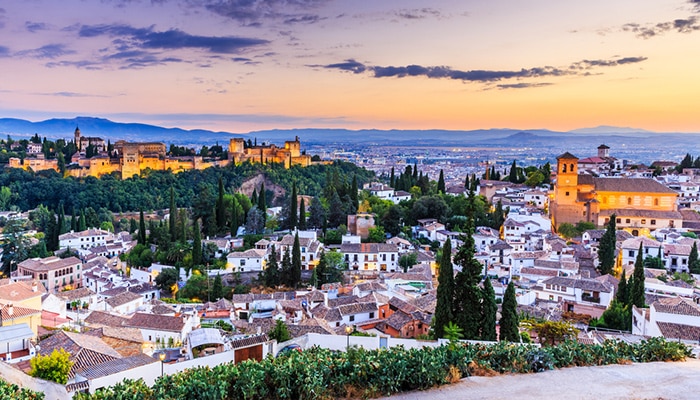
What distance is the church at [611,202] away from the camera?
32656 mm

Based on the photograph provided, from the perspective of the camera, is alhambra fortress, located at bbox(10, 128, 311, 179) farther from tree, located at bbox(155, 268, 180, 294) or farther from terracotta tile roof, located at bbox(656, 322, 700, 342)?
terracotta tile roof, located at bbox(656, 322, 700, 342)

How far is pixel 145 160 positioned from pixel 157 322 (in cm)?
4402

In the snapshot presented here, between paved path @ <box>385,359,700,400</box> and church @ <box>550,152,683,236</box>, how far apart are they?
1012 inches

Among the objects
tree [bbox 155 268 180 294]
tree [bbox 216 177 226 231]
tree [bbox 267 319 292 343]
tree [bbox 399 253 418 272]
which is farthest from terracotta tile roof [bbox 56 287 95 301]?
tree [bbox 399 253 418 272]

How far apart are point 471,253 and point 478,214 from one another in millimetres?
A: 21120

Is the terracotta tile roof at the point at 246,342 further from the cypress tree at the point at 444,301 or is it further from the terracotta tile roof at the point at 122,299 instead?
the terracotta tile roof at the point at 122,299

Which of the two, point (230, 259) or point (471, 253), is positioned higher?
point (471, 253)

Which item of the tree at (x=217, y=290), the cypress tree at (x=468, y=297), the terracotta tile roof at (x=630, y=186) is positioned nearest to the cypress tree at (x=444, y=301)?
the cypress tree at (x=468, y=297)

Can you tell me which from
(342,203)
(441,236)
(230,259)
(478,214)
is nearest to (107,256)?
(230,259)

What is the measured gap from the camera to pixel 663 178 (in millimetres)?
44781

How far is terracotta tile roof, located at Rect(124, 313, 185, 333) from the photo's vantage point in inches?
648

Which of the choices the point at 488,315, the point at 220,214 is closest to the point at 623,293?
the point at 488,315

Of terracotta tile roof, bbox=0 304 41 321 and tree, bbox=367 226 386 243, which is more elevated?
terracotta tile roof, bbox=0 304 41 321

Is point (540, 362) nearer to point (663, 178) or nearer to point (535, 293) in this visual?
point (535, 293)
